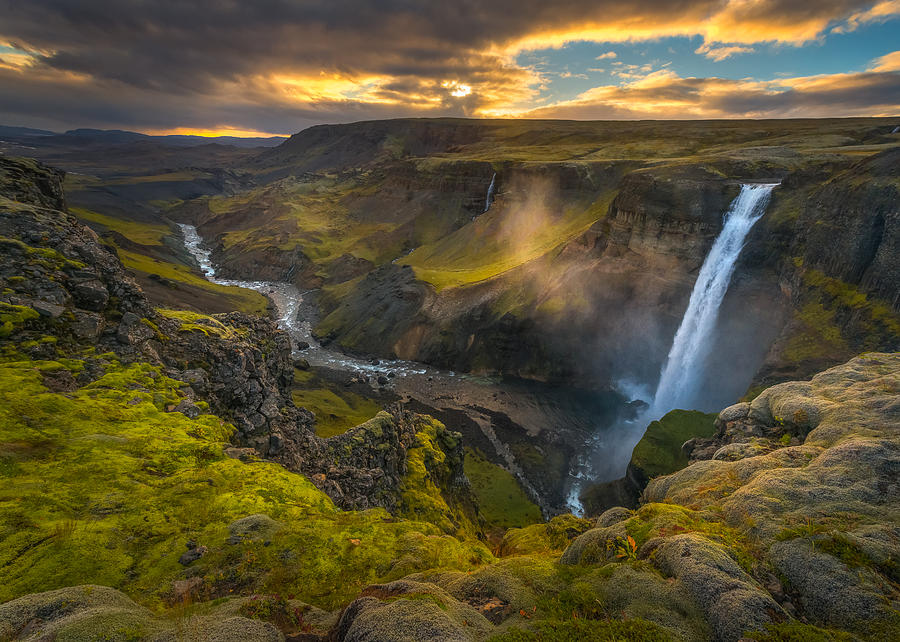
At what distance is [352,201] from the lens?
15750 centimetres

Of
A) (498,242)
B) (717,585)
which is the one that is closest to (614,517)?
(717,585)

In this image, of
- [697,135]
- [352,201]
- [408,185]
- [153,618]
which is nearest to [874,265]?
[153,618]

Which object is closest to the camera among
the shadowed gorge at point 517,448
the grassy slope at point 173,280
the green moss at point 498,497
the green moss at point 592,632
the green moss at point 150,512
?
the green moss at point 592,632

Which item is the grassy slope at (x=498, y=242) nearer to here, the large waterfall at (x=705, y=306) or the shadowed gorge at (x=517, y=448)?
the shadowed gorge at (x=517, y=448)

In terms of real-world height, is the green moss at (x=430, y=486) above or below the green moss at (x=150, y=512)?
below

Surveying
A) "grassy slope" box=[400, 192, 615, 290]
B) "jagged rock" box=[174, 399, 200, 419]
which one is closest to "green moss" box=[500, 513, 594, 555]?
"jagged rock" box=[174, 399, 200, 419]

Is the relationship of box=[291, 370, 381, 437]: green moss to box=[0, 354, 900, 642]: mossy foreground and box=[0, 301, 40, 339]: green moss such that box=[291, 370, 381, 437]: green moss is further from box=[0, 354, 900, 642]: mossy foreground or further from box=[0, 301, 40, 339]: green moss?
box=[0, 301, 40, 339]: green moss

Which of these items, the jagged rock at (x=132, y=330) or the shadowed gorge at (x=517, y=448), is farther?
the jagged rock at (x=132, y=330)

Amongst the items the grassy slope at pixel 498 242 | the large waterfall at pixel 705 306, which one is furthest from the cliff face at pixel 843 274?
the grassy slope at pixel 498 242

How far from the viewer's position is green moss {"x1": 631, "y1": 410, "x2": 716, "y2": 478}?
34.6 metres

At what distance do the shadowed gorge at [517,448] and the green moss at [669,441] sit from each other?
0.90 ft

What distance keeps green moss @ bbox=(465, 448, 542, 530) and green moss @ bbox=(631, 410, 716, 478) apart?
37.1 feet

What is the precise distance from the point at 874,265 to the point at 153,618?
57.4 meters

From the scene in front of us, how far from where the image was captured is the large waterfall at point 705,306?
54.7m
